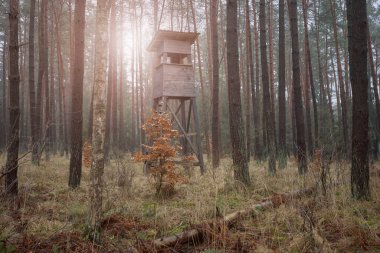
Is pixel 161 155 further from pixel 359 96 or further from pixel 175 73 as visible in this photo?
pixel 175 73

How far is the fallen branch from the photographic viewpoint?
3.45m

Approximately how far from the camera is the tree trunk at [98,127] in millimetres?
3689

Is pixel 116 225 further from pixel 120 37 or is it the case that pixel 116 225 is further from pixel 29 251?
pixel 120 37

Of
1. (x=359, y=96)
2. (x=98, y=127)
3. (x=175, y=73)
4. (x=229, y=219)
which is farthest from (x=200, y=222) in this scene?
(x=175, y=73)

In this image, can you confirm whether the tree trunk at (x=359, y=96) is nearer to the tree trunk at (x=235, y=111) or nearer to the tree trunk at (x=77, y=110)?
the tree trunk at (x=235, y=111)

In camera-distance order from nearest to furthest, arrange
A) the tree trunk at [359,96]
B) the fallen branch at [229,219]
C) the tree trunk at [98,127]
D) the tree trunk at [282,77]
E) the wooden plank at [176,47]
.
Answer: the fallen branch at [229,219] < the tree trunk at [98,127] < the tree trunk at [359,96] < the wooden plank at [176,47] < the tree trunk at [282,77]

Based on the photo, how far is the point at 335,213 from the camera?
Result: 171 inches

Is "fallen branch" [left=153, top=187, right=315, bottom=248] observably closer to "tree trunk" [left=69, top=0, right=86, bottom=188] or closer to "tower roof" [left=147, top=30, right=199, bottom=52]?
"tree trunk" [left=69, top=0, right=86, bottom=188]

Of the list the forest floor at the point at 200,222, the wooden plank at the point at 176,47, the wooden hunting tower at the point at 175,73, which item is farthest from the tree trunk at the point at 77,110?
the wooden plank at the point at 176,47

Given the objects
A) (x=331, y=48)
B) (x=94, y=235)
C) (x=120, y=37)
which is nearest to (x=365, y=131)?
(x=94, y=235)

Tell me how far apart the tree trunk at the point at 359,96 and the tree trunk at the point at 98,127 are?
4654 millimetres

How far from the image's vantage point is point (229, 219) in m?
4.09

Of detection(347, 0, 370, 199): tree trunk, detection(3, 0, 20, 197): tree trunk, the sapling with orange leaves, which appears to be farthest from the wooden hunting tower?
detection(347, 0, 370, 199): tree trunk

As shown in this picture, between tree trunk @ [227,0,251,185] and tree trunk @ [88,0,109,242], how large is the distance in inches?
153
